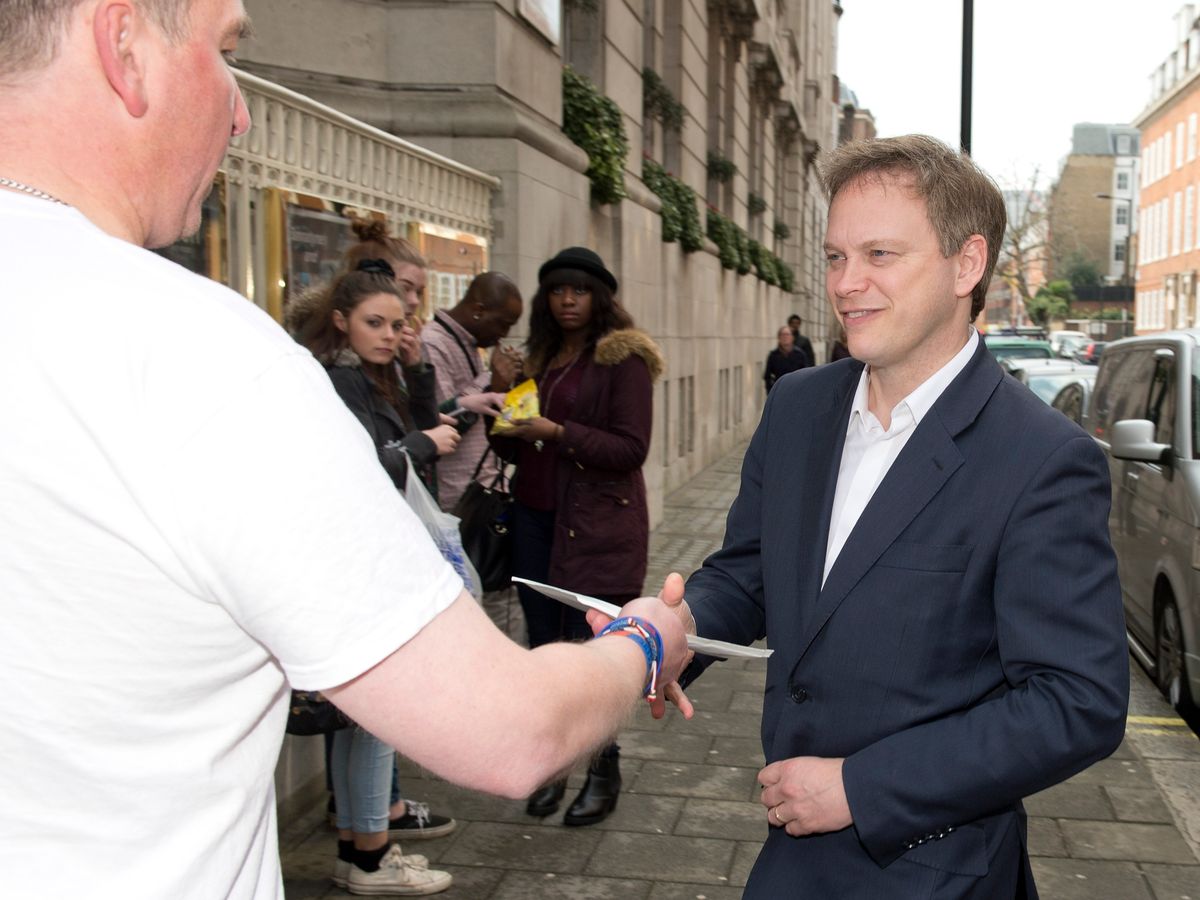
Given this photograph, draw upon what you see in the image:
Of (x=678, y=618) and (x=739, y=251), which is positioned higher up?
(x=739, y=251)

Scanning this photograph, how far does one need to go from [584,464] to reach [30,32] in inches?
156

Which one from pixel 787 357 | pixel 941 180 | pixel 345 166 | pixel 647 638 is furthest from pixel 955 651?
pixel 787 357

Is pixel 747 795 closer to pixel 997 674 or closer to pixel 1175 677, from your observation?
pixel 1175 677

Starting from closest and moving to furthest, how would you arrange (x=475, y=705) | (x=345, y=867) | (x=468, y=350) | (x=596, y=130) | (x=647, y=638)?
(x=475, y=705), (x=647, y=638), (x=345, y=867), (x=468, y=350), (x=596, y=130)

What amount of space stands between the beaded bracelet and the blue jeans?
2719 millimetres

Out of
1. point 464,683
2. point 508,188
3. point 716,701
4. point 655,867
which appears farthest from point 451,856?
point 508,188

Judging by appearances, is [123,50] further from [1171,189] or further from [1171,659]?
[1171,189]

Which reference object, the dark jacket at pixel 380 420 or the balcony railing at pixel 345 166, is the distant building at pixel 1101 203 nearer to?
the balcony railing at pixel 345 166

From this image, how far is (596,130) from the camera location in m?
10.6

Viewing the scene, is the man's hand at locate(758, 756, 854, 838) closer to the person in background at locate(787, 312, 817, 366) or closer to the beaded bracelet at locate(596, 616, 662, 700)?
the beaded bracelet at locate(596, 616, 662, 700)

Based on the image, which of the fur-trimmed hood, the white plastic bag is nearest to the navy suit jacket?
the white plastic bag

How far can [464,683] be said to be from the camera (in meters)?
1.28

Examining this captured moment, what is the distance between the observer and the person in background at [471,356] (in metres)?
5.74

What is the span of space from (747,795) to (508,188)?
4.51m
